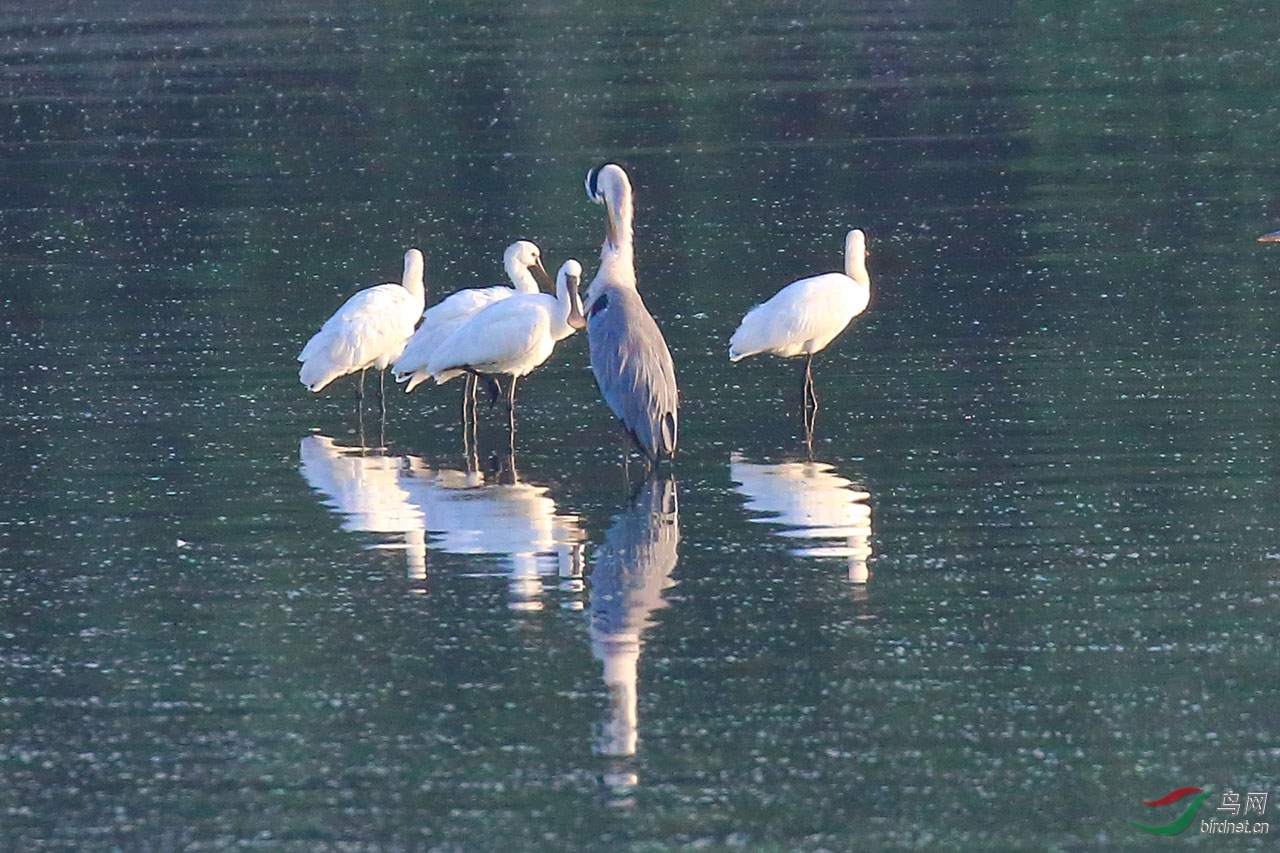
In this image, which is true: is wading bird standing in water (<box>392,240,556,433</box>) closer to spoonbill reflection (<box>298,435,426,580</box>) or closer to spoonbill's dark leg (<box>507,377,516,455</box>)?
spoonbill's dark leg (<box>507,377,516,455</box>)

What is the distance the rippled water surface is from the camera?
7.84m

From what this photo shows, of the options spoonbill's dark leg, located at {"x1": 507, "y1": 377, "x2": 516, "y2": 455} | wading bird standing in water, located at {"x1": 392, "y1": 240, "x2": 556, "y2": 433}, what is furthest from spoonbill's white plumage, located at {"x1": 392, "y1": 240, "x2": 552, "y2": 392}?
spoonbill's dark leg, located at {"x1": 507, "y1": 377, "x2": 516, "y2": 455}

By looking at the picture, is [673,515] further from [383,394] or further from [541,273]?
[541,273]

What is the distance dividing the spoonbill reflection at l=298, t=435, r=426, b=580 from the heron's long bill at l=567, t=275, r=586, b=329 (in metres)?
1.28

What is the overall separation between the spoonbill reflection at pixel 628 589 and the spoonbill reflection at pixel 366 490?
32.0 inches

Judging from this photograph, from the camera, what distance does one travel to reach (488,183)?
23562 mm

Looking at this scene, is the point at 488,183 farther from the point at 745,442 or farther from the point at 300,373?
the point at 745,442

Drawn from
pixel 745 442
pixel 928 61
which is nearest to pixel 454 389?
pixel 745 442

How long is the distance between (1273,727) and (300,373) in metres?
7.75

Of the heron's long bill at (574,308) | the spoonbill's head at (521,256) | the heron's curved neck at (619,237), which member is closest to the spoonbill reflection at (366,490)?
the heron's long bill at (574,308)

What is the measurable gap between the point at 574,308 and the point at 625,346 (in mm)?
797
